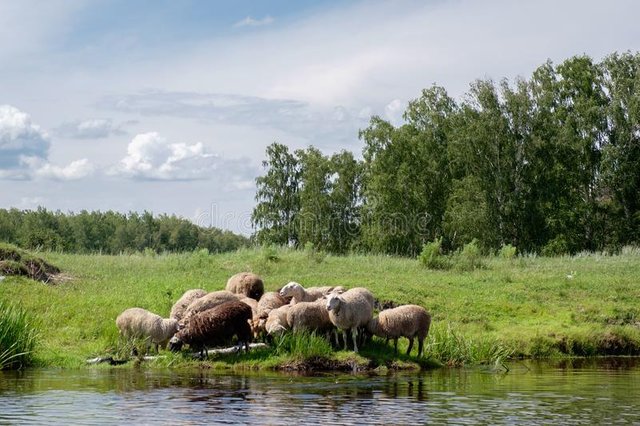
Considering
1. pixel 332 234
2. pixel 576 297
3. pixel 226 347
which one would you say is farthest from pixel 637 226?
pixel 226 347

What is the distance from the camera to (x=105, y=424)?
519 inches

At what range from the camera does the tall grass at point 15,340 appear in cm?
1970

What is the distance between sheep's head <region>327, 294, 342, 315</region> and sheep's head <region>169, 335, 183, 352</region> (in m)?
3.46

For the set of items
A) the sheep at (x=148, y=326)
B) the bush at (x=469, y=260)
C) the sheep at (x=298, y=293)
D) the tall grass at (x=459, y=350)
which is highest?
the bush at (x=469, y=260)

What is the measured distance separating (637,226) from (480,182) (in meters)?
11.5

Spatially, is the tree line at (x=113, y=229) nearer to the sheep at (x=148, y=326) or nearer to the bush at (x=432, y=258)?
the bush at (x=432, y=258)

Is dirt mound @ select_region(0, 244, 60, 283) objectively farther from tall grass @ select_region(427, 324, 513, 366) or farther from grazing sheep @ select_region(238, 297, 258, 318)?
tall grass @ select_region(427, 324, 513, 366)

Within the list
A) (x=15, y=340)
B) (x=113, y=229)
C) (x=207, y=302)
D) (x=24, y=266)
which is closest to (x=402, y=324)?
(x=207, y=302)

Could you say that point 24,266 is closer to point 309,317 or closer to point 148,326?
point 148,326

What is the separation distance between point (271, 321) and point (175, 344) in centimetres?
220

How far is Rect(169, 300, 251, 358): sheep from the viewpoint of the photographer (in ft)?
65.6

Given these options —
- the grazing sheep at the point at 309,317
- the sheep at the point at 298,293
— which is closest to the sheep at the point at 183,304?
the sheep at the point at 298,293

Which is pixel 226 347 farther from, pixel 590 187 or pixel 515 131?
pixel 590 187

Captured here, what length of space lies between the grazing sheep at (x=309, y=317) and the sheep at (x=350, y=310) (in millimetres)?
436
